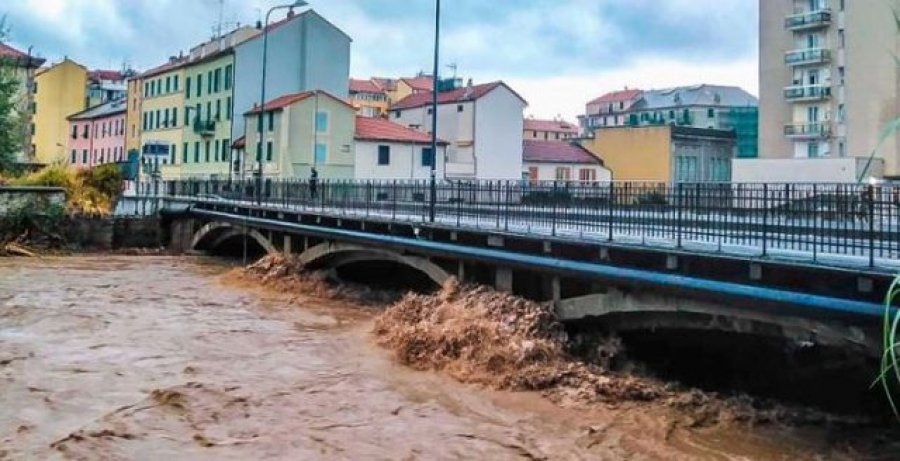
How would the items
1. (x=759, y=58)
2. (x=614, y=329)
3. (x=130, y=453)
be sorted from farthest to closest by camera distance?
1. (x=759, y=58)
2. (x=614, y=329)
3. (x=130, y=453)

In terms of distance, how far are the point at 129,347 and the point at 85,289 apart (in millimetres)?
10486

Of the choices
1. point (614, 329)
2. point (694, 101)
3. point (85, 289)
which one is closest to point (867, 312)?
point (614, 329)

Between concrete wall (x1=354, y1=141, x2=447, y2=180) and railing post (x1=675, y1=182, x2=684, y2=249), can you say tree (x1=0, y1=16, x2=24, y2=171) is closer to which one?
concrete wall (x1=354, y1=141, x2=447, y2=180)

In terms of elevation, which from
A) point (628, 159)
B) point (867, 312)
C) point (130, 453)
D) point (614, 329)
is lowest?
point (130, 453)

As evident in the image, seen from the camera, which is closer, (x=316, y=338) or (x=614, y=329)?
(x=614, y=329)

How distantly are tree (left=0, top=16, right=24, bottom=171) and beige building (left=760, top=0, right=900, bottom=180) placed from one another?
36827 millimetres

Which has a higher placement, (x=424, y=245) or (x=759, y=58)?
(x=759, y=58)

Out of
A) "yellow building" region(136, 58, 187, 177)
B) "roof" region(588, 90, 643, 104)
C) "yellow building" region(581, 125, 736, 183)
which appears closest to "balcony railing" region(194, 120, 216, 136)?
"yellow building" region(136, 58, 187, 177)

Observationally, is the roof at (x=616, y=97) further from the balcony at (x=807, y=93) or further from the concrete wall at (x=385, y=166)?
the concrete wall at (x=385, y=166)

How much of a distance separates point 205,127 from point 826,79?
140ft

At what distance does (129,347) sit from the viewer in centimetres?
1606

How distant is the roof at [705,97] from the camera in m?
89.5

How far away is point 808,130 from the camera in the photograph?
52.7 meters

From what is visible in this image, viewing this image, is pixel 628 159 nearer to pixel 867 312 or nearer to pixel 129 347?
pixel 129 347
